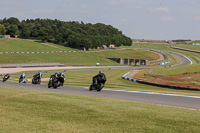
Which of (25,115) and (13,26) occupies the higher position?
(13,26)

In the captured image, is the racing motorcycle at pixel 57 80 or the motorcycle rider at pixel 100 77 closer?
the motorcycle rider at pixel 100 77

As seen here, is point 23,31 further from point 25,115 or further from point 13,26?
point 25,115

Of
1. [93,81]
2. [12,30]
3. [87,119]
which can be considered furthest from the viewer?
[12,30]

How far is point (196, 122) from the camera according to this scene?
9008 millimetres

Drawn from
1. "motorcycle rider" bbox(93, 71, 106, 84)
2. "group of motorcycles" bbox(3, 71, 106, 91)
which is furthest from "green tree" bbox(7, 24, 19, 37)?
"motorcycle rider" bbox(93, 71, 106, 84)

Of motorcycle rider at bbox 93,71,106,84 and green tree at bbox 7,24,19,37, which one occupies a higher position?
green tree at bbox 7,24,19,37

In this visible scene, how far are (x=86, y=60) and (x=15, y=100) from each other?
3998 inches

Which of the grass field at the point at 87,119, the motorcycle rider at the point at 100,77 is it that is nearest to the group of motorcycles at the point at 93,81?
the motorcycle rider at the point at 100,77

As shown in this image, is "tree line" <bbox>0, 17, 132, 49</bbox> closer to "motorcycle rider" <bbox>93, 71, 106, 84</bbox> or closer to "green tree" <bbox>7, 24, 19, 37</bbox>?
"green tree" <bbox>7, 24, 19, 37</bbox>

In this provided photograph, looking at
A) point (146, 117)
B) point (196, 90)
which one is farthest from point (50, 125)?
point (196, 90)

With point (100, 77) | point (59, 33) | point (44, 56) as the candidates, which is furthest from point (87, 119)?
point (59, 33)

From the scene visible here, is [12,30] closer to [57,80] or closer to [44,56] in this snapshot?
[44,56]

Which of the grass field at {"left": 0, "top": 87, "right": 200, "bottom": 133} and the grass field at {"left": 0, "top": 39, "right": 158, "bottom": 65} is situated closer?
the grass field at {"left": 0, "top": 87, "right": 200, "bottom": 133}

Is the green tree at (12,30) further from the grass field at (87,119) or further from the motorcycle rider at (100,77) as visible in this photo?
the grass field at (87,119)
